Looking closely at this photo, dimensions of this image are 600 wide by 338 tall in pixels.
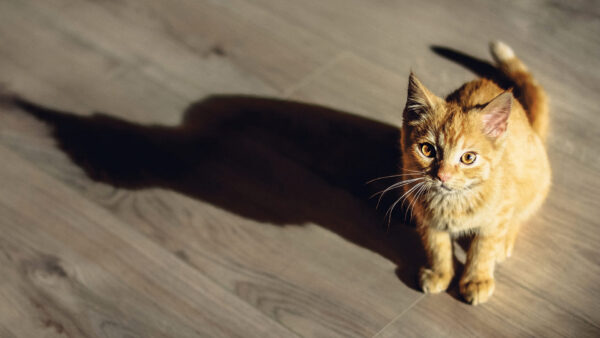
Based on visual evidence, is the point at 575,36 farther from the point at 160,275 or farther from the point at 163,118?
the point at 160,275

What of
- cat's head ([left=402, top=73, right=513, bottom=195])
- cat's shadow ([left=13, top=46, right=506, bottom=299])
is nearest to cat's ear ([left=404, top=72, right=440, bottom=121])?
cat's head ([left=402, top=73, right=513, bottom=195])

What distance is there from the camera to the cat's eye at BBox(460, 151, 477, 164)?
1105mm

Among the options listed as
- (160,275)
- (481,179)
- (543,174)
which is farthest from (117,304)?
(543,174)

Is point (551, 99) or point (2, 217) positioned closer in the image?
point (2, 217)

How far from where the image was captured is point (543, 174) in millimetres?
1298

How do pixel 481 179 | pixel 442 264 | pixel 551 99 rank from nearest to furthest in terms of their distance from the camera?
pixel 481 179, pixel 442 264, pixel 551 99

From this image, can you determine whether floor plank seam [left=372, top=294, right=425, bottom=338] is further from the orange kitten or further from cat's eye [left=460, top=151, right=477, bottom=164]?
cat's eye [left=460, top=151, right=477, bottom=164]

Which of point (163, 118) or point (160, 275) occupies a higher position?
point (163, 118)

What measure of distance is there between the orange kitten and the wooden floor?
0.07 metres

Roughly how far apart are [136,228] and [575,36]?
1403 millimetres

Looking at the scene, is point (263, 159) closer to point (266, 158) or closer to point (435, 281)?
point (266, 158)

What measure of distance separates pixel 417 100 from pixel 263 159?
564mm

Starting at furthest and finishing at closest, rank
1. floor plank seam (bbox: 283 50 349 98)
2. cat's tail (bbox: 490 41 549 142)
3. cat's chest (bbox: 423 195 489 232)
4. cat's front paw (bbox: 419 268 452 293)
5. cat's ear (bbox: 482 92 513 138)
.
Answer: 1. floor plank seam (bbox: 283 50 349 98)
2. cat's tail (bbox: 490 41 549 142)
3. cat's front paw (bbox: 419 268 452 293)
4. cat's chest (bbox: 423 195 489 232)
5. cat's ear (bbox: 482 92 513 138)

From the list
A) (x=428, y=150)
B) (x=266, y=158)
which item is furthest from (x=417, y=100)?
(x=266, y=158)
